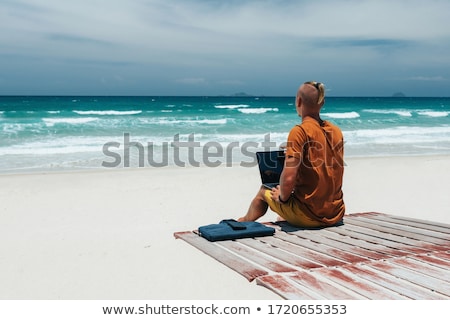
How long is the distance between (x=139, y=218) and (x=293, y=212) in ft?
8.49

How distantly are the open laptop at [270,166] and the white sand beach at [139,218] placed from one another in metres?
0.97

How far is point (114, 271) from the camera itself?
428cm

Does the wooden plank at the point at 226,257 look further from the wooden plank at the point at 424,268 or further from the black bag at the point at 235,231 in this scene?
the wooden plank at the point at 424,268

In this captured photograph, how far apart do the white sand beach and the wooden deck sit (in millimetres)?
207

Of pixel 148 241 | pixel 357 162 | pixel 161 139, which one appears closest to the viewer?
Answer: pixel 148 241

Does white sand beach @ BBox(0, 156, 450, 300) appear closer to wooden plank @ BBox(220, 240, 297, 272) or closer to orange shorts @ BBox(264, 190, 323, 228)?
wooden plank @ BBox(220, 240, 297, 272)

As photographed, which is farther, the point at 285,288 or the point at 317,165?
the point at 317,165

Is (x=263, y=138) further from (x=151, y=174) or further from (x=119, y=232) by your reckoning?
(x=119, y=232)

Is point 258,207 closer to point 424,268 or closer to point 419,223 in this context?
point 419,223

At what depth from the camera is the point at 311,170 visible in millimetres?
4430

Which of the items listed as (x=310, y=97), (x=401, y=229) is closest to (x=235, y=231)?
(x=310, y=97)

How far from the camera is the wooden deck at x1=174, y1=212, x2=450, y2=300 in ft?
10.4
